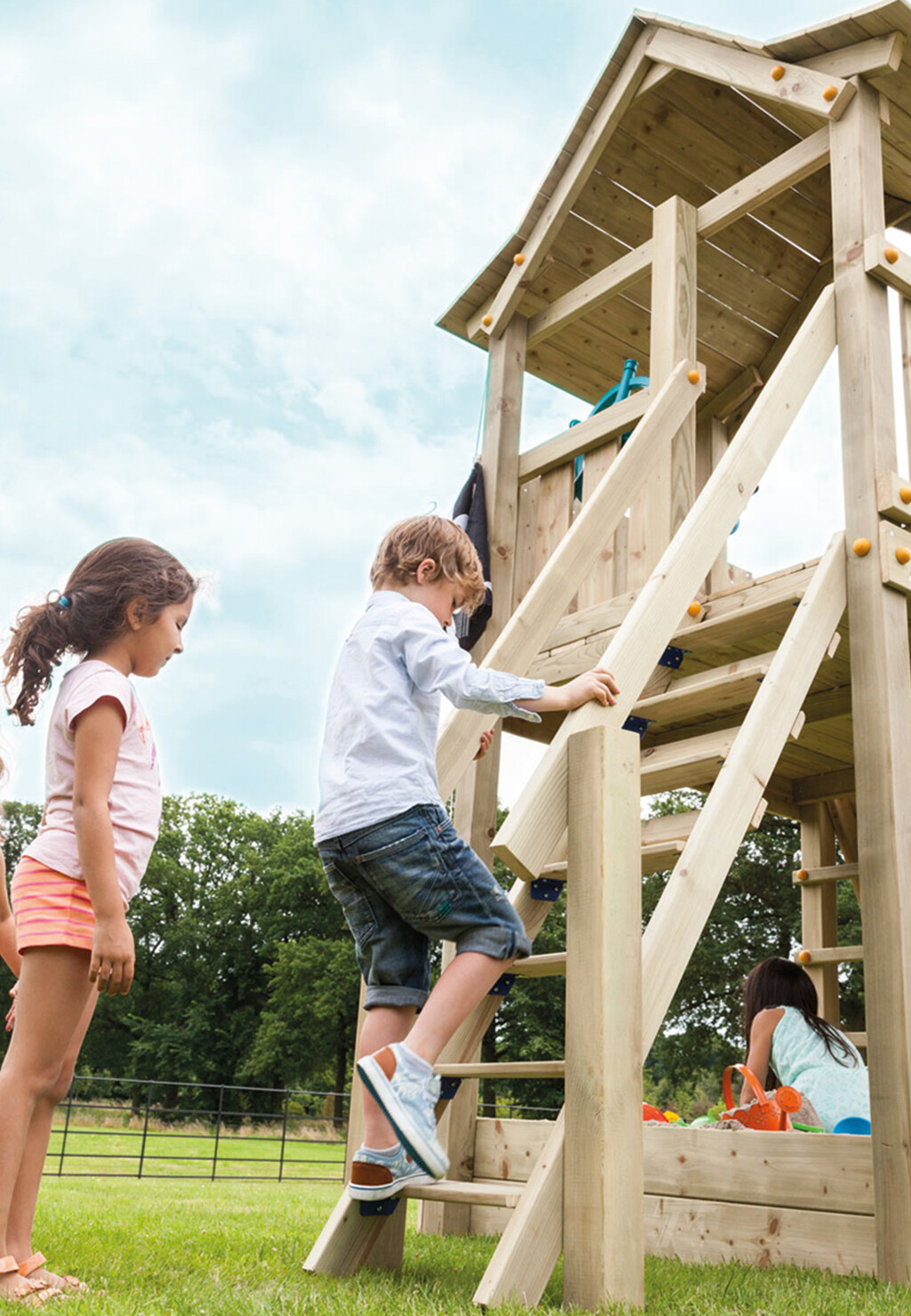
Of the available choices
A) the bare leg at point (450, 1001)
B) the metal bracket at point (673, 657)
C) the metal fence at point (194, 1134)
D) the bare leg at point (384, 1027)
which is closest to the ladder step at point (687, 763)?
the metal bracket at point (673, 657)

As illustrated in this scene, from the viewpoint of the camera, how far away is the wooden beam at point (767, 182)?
5.13 metres

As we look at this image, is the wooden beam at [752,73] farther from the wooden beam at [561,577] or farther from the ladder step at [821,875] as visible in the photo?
the ladder step at [821,875]

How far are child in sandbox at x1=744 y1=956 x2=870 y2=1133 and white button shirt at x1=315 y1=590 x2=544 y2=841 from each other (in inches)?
103

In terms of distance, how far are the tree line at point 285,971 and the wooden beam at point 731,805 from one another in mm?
20176

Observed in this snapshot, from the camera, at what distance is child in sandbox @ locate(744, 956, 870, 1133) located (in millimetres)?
4684

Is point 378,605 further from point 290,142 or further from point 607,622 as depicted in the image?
point 290,142

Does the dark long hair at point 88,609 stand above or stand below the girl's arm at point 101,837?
above

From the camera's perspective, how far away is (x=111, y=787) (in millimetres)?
2688

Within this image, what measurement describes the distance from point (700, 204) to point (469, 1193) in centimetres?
546

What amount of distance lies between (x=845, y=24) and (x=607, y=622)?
8.90 feet

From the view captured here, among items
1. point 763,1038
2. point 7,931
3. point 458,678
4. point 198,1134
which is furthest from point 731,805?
point 198,1134

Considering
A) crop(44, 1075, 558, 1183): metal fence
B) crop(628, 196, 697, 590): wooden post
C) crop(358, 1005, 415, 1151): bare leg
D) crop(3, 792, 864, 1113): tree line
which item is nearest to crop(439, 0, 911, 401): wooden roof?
crop(628, 196, 697, 590): wooden post

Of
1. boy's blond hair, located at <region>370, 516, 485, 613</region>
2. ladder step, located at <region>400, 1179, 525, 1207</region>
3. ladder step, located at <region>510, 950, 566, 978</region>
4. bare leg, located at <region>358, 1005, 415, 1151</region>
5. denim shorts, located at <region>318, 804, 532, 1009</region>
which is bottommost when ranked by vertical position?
ladder step, located at <region>400, 1179, 525, 1207</region>

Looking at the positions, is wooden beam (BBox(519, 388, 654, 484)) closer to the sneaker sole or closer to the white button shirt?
the white button shirt
